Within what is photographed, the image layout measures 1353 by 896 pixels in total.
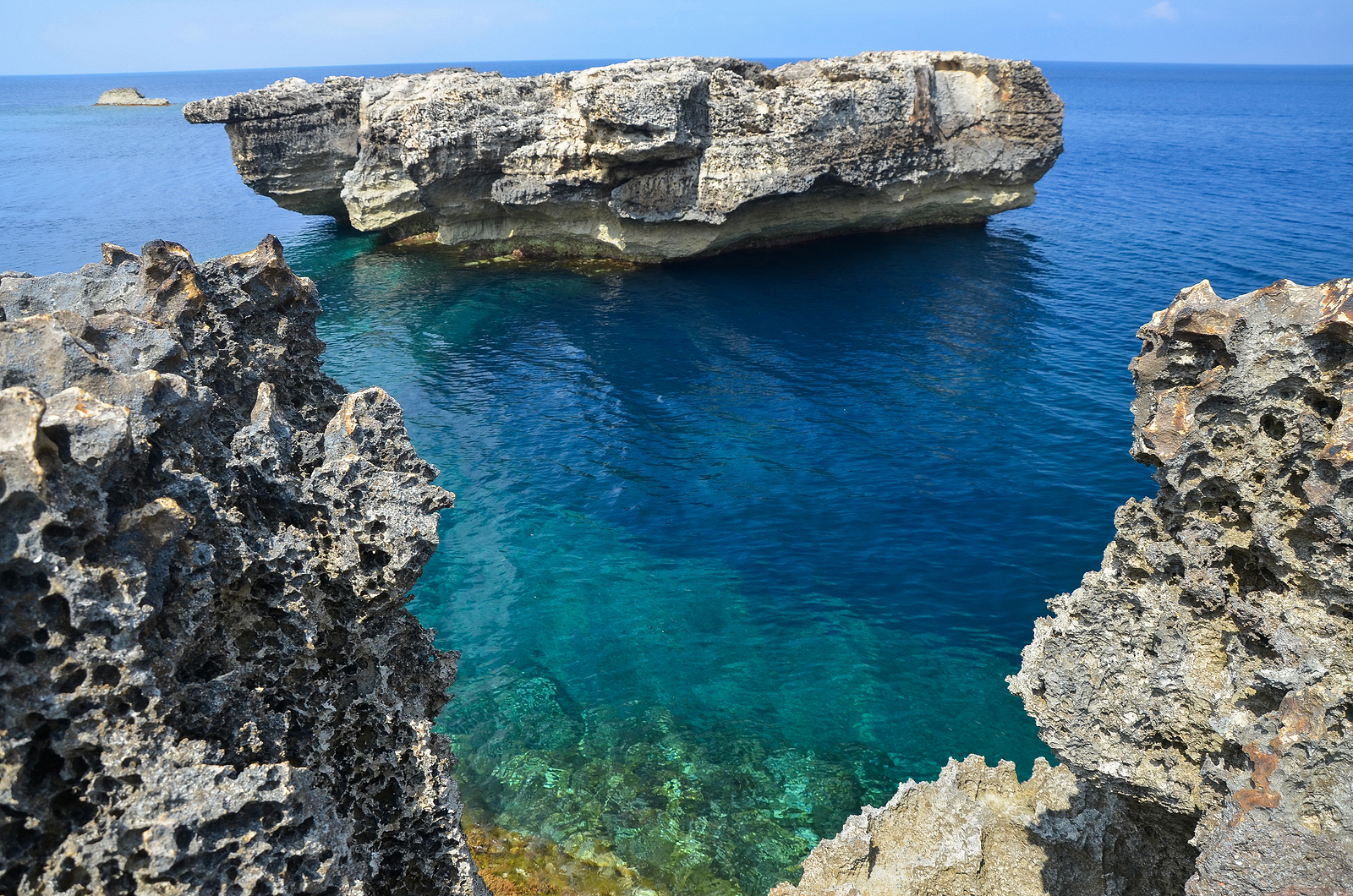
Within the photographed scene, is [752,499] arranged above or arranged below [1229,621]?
below

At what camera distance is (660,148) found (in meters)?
35.5

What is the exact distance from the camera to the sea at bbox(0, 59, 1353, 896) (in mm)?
14320

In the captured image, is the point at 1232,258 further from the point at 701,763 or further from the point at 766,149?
the point at 701,763

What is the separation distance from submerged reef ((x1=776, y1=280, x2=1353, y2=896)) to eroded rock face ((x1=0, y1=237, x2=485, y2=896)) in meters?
5.59

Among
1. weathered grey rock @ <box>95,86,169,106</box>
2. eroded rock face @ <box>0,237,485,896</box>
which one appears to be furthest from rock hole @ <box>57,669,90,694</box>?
weathered grey rock @ <box>95,86,169,106</box>

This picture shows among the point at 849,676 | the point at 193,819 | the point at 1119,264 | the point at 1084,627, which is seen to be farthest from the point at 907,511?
the point at 1119,264

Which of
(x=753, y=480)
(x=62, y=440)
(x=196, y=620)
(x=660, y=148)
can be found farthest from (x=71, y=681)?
(x=660, y=148)

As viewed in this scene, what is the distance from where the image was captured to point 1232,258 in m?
38.6

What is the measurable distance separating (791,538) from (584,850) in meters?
9.92

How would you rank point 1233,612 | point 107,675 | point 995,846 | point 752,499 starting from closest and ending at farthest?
point 107,675 < point 1233,612 < point 995,846 < point 752,499

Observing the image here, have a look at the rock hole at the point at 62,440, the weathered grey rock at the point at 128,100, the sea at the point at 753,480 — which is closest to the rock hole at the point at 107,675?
the rock hole at the point at 62,440

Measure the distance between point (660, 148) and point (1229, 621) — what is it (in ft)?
105

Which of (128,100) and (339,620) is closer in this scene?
(339,620)

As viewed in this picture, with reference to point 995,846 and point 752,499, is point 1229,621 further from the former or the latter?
point 752,499
